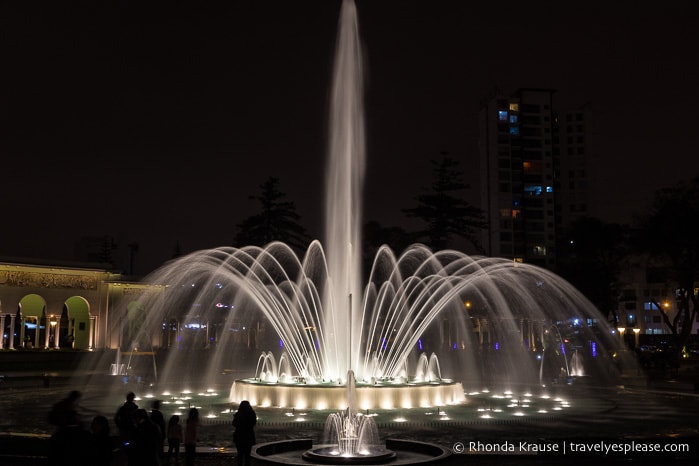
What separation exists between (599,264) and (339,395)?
1912 inches

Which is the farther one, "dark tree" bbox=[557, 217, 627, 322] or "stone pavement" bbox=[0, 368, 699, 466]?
"dark tree" bbox=[557, 217, 627, 322]

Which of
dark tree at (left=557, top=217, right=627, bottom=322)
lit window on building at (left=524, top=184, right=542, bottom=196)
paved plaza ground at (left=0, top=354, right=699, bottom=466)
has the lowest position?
paved plaza ground at (left=0, top=354, right=699, bottom=466)

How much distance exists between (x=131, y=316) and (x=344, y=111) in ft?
134

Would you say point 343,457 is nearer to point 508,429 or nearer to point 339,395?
point 508,429

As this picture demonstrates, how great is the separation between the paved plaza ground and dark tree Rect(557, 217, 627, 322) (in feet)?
104

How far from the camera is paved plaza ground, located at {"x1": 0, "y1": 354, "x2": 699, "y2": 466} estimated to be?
1233 centimetres

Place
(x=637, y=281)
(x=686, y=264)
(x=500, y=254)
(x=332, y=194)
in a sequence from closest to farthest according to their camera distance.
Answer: (x=332, y=194), (x=686, y=264), (x=500, y=254), (x=637, y=281)

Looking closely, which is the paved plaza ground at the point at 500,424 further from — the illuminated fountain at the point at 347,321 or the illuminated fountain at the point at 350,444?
the illuminated fountain at the point at 347,321

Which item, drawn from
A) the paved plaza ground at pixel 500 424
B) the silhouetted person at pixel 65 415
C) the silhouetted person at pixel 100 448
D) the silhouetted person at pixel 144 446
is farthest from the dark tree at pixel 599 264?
the silhouetted person at pixel 100 448

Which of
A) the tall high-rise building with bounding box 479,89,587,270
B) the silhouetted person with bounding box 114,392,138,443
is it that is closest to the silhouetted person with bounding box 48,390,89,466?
the silhouetted person with bounding box 114,392,138,443

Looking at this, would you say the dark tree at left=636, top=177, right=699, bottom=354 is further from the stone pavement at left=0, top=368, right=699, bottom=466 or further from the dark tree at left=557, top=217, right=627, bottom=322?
the stone pavement at left=0, top=368, right=699, bottom=466

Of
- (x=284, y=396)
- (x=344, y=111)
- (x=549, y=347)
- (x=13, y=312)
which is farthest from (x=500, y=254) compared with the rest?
(x=284, y=396)

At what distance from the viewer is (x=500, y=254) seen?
10456 cm

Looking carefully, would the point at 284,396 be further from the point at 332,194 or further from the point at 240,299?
the point at 240,299
